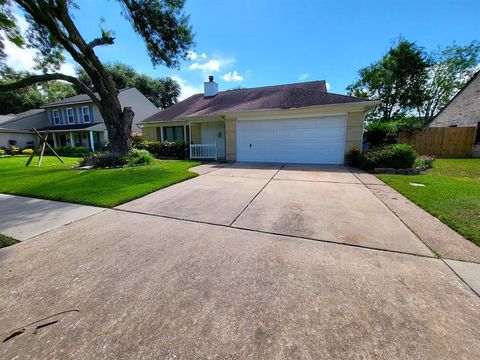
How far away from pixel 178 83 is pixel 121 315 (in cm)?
4042

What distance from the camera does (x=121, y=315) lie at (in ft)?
5.67

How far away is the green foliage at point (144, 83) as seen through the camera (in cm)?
3056

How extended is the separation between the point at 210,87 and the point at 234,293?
1802 centimetres

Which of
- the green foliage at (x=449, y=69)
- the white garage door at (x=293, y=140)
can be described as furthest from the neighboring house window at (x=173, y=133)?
the green foliage at (x=449, y=69)

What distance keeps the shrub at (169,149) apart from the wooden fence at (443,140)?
47.7ft

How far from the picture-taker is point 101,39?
33.0 ft

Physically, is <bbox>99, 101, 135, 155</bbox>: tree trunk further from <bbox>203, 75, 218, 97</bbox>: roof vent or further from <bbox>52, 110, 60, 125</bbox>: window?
<bbox>52, 110, 60, 125</bbox>: window

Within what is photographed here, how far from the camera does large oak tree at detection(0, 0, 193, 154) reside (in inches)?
375

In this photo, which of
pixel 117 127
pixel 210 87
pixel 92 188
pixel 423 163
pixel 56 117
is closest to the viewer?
pixel 92 188

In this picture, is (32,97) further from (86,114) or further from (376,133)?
(376,133)

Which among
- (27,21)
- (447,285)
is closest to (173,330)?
(447,285)

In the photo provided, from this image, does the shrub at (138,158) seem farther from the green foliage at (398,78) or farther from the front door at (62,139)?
the green foliage at (398,78)

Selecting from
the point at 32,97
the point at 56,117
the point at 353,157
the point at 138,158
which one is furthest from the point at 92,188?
the point at 32,97

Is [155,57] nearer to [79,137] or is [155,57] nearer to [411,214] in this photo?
[411,214]
